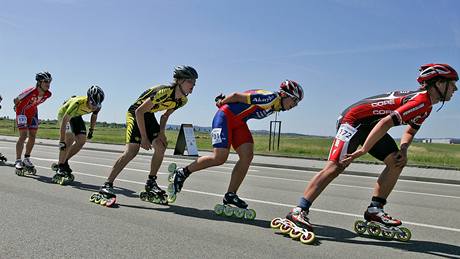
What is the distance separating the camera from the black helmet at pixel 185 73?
21.5 feet

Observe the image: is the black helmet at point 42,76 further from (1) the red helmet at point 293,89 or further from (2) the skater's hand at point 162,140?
(1) the red helmet at point 293,89

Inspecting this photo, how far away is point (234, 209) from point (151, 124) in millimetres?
1985

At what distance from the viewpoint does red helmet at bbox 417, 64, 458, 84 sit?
4.68 metres

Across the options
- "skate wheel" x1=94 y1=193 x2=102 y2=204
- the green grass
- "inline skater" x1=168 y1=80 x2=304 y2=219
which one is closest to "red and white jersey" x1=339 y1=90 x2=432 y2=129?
"inline skater" x1=168 y1=80 x2=304 y2=219

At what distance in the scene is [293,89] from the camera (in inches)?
218

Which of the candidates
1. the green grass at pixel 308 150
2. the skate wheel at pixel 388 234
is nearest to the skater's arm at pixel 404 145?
the skate wheel at pixel 388 234

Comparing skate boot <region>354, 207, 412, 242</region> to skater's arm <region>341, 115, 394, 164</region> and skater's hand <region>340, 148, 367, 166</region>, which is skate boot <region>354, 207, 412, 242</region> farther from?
skater's arm <region>341, 115, 394, 164</region>

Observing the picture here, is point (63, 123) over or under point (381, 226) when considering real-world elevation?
over

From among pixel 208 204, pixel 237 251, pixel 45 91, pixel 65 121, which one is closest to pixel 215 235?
pixel 237 251

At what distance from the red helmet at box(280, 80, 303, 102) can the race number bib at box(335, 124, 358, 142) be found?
66cm

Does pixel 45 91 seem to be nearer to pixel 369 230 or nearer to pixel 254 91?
pixel 254 91

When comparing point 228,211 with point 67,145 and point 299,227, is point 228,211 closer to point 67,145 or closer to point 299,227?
point 299,227

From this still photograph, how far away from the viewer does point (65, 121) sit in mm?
8984

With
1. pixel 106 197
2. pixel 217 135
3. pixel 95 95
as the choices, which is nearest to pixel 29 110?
pixel 95 95
